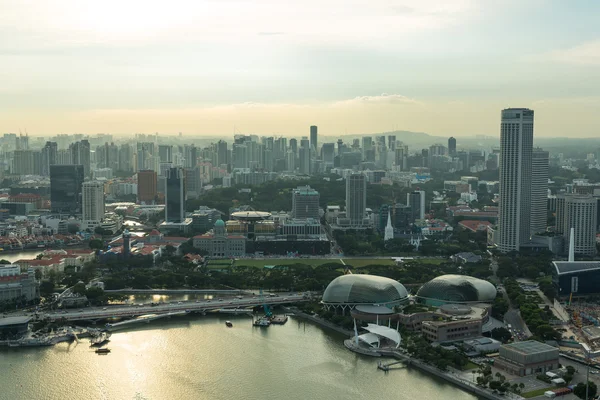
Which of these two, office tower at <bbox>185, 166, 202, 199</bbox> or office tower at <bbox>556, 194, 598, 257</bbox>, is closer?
office tower at <bbox>556, 194, 598, 257</bbox>

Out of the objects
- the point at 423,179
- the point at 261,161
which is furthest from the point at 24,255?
the point at 261,161

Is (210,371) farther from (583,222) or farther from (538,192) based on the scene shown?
(538,192)

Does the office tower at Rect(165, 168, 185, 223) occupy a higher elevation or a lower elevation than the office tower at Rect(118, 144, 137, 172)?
lower

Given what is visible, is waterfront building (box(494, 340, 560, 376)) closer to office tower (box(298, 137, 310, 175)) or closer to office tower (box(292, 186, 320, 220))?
office tower (box(292, 186, 320, 220))

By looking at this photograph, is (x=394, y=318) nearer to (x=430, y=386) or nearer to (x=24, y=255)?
(x=430, y=386)

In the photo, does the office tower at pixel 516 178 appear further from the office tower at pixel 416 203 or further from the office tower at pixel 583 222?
the office tower at pixel 416 203

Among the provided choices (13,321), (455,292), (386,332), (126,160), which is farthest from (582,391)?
(126,160)

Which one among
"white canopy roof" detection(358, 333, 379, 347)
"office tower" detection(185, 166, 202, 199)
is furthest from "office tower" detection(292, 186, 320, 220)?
"white canopy roof" detection(358, 333, 379, 347)
